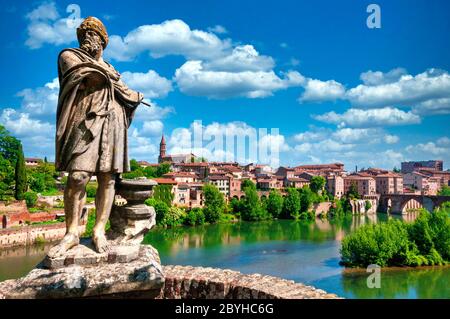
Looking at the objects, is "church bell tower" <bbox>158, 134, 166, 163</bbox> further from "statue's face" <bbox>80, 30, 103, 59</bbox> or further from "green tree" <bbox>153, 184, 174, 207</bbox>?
"statue's face" <bbox>80, 30, 103, 59</bbox>

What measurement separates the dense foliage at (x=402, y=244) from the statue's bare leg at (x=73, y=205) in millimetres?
22574

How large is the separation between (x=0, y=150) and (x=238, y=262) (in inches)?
1167

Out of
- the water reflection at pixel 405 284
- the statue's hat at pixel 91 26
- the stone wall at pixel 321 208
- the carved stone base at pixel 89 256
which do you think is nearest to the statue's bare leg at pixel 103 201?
the carved stone base at pixel 89 256

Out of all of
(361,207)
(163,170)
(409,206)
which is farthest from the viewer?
(163,170)

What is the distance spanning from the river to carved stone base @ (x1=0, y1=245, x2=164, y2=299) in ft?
55.7

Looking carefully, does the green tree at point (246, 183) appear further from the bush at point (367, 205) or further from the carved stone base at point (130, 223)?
the carved stone base at point (130, 223)

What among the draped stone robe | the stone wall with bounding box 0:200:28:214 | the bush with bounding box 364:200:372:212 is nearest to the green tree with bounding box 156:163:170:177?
the bush with bounding box 364:200:372:212

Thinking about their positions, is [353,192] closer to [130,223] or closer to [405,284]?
[405,284]

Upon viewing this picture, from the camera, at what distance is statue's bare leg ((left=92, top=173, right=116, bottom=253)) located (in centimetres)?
401

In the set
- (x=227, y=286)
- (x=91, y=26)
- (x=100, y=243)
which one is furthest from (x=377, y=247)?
(x=91, y=26)

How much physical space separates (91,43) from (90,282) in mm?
2270

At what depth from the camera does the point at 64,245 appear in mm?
3746

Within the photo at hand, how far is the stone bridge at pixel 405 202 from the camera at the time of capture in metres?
58.5
